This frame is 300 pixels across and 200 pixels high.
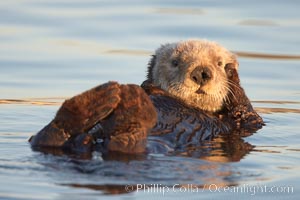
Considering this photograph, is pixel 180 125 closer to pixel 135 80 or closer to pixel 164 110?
pixel 164 110

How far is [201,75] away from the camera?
7.29 metres

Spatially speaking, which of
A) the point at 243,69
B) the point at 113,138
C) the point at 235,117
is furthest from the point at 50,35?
the point at 113,138

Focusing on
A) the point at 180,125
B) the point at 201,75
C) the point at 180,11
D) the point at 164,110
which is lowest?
the point at 180,125

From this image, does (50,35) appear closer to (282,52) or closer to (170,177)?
(282,52)

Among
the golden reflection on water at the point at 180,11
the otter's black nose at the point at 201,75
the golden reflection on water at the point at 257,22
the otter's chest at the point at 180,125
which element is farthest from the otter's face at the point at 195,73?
the golden reflection on water at the point at 180,11

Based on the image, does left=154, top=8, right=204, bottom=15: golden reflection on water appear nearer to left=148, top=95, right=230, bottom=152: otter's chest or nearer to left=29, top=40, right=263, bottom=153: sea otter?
left=29, top=40, right=263, bottom=153: sea otter

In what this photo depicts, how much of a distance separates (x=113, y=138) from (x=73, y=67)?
12.8 feet

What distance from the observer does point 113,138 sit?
20.1 ft

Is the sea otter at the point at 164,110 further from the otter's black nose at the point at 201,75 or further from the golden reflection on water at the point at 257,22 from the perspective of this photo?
the golden reflection on water at the point at 257,22

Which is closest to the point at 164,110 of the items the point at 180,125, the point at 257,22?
the point at 180,125

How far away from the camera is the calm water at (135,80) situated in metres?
5.78

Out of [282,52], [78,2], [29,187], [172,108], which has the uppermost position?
[78,2]

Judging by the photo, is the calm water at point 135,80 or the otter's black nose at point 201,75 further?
the otter's black nose at point 201,75

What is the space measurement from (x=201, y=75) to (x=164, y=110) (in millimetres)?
469
